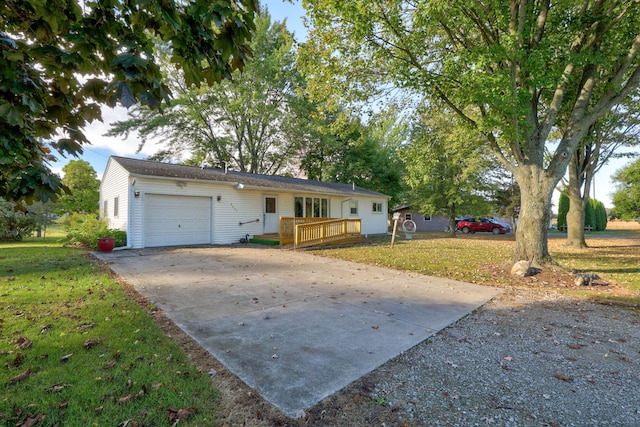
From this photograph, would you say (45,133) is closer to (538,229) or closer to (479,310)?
(479,310)

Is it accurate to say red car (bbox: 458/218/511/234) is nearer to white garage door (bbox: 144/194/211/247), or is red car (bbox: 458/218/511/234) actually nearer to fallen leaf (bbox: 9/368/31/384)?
white garage door (bbox: 144/194/211/247)

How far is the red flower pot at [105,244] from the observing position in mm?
10248

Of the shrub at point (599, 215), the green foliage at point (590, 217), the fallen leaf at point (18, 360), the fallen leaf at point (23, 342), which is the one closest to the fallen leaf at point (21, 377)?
the fallen leaf at point (18, 360)

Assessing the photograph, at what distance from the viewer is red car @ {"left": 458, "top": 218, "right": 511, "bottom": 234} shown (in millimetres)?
26766

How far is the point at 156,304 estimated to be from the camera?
15.2 feet

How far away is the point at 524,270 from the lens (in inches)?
285

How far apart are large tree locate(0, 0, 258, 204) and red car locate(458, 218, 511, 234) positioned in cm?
2850

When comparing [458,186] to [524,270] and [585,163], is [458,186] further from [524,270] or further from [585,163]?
[524,270]

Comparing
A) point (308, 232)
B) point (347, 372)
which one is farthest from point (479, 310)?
point (308, 232)

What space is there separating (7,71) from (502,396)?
417cm

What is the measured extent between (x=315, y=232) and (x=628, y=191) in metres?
39.2

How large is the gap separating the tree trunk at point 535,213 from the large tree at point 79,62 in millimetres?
7975

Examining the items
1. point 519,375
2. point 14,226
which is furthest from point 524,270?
point 14,226

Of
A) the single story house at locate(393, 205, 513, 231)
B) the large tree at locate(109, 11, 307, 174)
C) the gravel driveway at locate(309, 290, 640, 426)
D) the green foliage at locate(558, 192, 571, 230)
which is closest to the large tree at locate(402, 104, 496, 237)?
the single story house at locate(393, 205, 513, 231)
